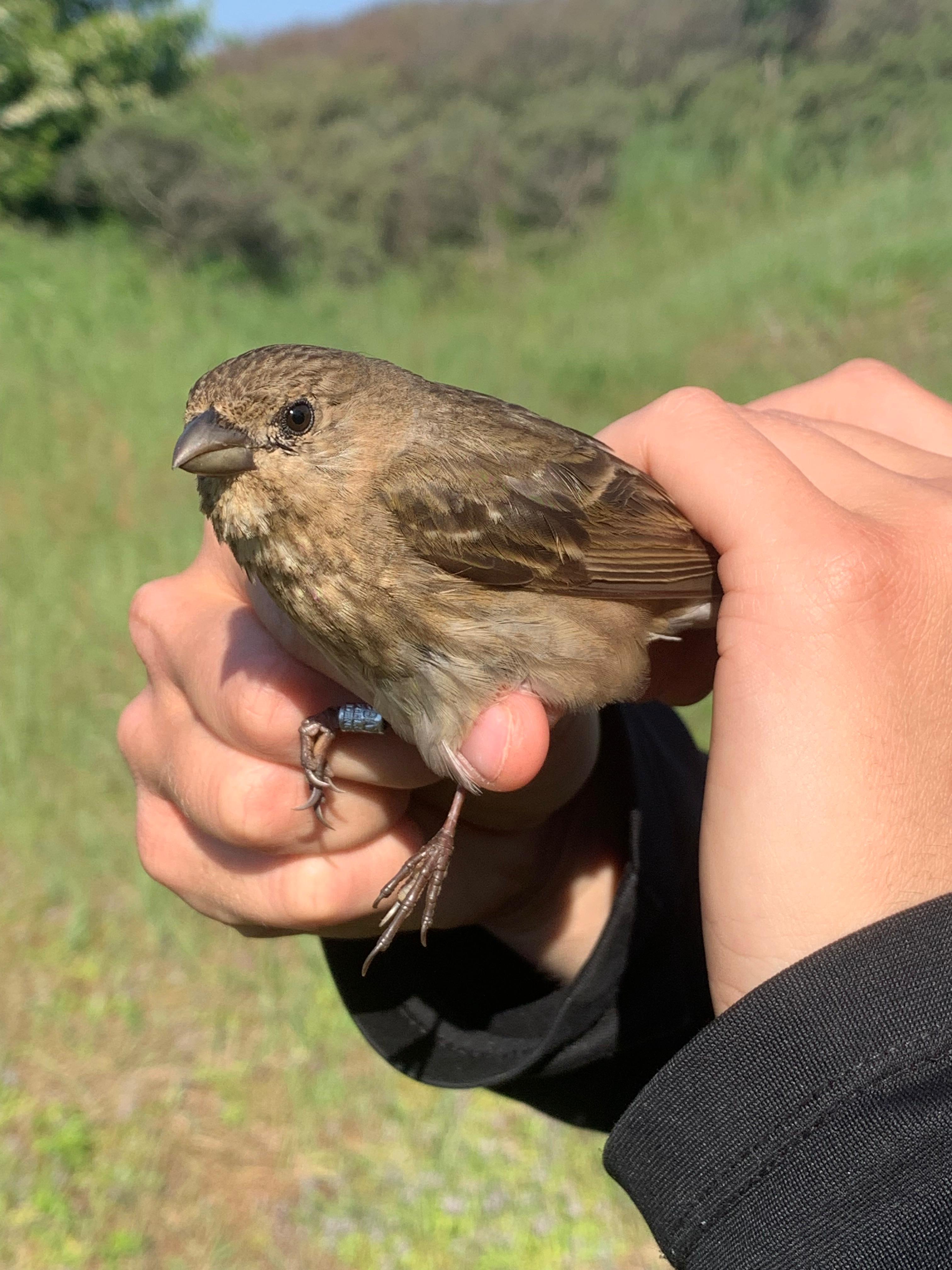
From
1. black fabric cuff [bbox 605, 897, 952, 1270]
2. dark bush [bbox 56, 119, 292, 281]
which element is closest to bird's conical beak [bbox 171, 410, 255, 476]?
black fabric cuff [bbox 605, 897, 952, 1270]

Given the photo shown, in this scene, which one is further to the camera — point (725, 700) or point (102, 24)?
point (102, 24)

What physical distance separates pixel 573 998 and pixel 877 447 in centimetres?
140

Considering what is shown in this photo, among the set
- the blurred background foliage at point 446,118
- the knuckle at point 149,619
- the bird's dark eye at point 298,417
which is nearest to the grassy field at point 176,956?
the bird's dark eye at point 298,417

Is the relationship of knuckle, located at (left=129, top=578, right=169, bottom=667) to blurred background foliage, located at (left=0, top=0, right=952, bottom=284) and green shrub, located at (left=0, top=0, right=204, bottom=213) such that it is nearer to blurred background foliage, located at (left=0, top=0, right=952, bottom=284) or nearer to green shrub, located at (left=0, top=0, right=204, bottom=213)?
blurred background foliage, located at (left=0, top=0, right=952, bottom=284)

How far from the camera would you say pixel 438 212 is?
20438 millimetres

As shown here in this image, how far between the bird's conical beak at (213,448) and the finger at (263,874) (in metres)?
0.80

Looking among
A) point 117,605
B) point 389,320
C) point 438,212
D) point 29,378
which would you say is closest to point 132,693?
point 117,605

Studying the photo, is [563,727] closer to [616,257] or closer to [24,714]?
→ [24,714]

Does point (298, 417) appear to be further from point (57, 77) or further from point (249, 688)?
point (57, 77)

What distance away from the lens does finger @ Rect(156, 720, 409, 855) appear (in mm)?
1986

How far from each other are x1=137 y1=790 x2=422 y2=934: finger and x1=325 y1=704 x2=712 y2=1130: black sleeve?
38 centimetres

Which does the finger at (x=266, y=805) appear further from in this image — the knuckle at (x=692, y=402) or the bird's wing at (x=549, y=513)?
the knuckle at (x=692, y=402)

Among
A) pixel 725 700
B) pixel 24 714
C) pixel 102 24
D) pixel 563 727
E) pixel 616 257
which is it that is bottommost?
pixel 24 714

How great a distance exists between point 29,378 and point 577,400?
5796 millimetres
